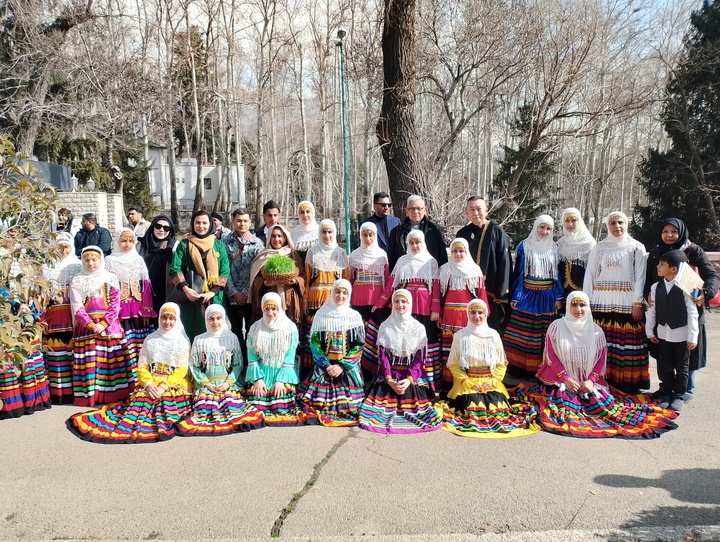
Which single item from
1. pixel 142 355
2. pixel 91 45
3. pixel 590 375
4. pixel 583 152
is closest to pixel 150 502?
pixel 142 355

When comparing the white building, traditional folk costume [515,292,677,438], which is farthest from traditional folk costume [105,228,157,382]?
the white building

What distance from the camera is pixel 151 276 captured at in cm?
541

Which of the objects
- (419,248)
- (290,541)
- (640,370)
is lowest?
(290,541)

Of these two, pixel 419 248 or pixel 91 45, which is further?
pixel 91 45

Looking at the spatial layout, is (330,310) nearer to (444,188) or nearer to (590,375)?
(590,375)

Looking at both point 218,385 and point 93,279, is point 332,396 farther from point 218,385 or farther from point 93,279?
point 93,279

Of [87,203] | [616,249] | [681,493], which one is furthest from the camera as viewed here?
[87,203]

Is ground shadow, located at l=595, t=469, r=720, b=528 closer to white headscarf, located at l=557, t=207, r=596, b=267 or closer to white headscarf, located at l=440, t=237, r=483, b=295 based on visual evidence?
white headscarf, located at l=440, t=237, r=483, b=295

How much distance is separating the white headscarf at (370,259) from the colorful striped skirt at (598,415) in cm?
178

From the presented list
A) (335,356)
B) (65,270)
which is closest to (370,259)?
(335,356)

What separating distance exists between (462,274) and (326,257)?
1284mm

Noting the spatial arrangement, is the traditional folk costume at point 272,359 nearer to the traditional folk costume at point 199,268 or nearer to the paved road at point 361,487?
the paved road at point 361,487

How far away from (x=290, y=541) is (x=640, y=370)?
141 inches

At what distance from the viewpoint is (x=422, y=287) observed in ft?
16.3
